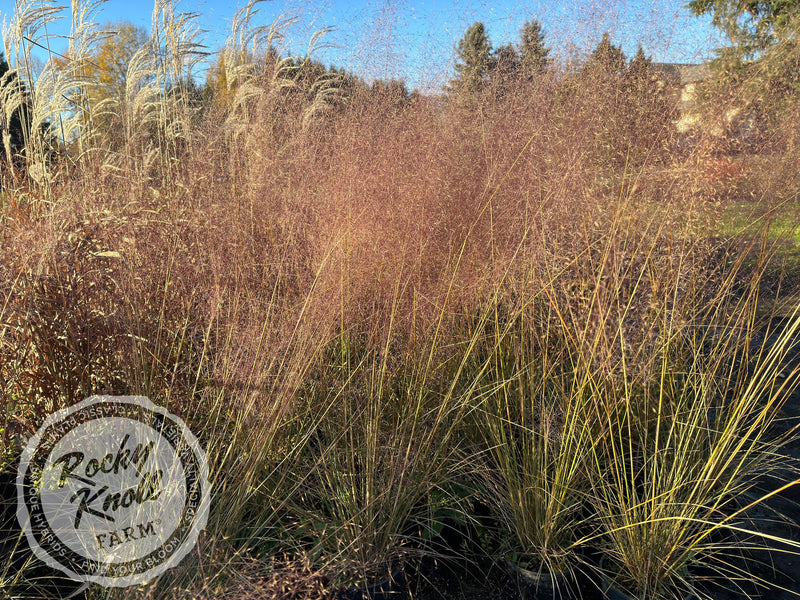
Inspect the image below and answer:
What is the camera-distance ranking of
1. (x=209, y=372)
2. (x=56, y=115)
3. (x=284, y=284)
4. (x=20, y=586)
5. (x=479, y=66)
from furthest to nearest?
(x=479, y=66), (x=56, y=115), (x=284, y=284), (x=209, y=372), (x=20, y=586)

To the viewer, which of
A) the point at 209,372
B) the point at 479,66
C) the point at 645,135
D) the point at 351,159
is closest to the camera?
the point at 209,372

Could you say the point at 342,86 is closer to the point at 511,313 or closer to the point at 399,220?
the point at 399,220

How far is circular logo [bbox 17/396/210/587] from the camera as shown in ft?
4.16

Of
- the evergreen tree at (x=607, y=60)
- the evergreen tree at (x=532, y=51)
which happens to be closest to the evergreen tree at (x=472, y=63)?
the evergreen tree at (x=532, y=51)

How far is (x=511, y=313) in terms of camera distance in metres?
1.76

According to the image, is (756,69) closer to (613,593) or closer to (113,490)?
(613,593)

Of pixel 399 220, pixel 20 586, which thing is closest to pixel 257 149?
pixel 399 220

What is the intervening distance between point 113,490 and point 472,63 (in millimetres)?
3725

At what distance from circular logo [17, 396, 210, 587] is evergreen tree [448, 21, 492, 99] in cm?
277

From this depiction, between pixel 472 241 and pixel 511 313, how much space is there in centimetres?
36

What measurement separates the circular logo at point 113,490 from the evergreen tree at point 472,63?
2.77 metres

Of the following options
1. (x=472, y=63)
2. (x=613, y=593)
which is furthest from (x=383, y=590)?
(x=472, y=63)

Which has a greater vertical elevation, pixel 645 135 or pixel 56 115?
pixel 56 115

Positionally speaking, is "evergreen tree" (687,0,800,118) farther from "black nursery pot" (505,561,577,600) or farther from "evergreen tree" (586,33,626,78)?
"black nursery pot" (505,561,577,600)
